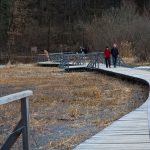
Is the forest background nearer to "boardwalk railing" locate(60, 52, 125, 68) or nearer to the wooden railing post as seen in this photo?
"boardwalk railing" locate(60, 52, 125, 68)

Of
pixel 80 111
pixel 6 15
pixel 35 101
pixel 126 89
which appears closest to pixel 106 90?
pixel 126 89

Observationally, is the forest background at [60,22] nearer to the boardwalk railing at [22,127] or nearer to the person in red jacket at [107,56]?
the person in red jacket at [107,56]

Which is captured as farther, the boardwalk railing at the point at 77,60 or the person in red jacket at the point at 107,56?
the boardwalk railing at the point at 77,60

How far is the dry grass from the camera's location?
32.3ft

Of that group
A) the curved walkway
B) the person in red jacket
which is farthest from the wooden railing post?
the person in red jacket

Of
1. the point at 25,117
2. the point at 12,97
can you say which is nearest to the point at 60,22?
the point at 25,117

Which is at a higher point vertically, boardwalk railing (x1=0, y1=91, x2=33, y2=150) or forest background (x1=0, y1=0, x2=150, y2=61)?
forest background (x1=0, y1=0, x2=150, y2=61)

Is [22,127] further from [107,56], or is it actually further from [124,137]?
[107,56]

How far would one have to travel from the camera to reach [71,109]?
579 inches

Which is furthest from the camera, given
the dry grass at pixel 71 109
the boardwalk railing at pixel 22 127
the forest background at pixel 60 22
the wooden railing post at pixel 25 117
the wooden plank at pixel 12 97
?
the forest background at pixel 60 22

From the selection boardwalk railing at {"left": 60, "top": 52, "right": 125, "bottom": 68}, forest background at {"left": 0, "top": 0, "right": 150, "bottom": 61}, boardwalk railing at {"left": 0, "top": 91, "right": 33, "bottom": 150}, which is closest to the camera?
boardwalk railing at {"left": 0, "top": 91, "right": 33, "bottom": 150}

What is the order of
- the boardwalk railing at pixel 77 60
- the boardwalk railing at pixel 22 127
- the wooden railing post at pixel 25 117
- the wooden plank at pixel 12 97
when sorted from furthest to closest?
the boardwalk railing at pixel 77 60, the wooden railing post at pixel 25 117, the boardwalk railing at pixel 22 127, the wooden plank at pixel 12 97

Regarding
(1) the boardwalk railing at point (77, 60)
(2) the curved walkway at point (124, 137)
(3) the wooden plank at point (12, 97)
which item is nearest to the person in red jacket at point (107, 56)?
(1) the boardwalk railing at point (77, 60)

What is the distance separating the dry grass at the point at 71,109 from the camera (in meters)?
9.85
